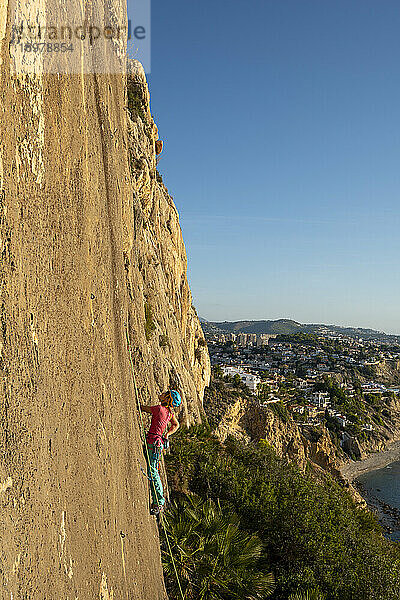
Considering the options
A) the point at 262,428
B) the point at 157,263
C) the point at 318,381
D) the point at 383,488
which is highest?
the point at 157,263

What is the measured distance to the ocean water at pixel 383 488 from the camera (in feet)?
148

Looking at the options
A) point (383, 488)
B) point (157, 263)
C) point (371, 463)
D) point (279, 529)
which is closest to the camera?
point (279, 529)

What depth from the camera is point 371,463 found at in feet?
212

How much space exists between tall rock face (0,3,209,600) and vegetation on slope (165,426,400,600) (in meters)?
4.51

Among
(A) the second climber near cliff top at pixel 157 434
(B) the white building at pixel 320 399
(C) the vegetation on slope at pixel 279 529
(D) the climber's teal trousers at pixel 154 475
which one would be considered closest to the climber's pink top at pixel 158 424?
(A) the second climber near cliff top at pixel 157 434

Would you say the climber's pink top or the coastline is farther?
the coastline

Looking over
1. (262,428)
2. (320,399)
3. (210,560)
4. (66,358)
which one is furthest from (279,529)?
(320,399)

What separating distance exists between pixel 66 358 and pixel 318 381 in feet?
315

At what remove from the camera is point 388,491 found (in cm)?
5444

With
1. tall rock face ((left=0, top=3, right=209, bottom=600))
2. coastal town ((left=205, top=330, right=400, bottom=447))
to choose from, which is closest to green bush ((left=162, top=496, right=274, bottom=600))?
tall rock face ((left=0, top=3, right=209, bottom=600))

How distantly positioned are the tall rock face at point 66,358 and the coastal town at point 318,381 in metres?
37.9

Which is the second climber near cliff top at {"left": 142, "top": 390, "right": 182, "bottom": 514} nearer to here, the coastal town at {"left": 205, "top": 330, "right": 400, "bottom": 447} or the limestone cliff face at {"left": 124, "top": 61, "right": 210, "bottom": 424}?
the limestone cliff face at {"left": 124, "top": 61, "right": 210, "bottom": 424}

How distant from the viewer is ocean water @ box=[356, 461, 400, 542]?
45.1m

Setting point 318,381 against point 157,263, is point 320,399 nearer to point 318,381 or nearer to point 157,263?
point 318,381
